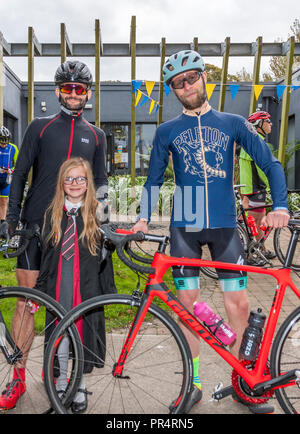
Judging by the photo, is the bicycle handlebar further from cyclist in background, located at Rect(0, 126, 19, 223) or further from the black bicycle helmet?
cyclist in background, located at Rect(0, 126, 19, 223)

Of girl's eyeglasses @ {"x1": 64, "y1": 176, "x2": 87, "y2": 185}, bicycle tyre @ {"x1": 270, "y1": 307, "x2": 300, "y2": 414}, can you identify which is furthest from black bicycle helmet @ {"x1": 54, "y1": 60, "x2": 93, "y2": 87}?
bicycle tyre @ {"x1": 270, "y1": 307, "x2": 300, "y2": 414}

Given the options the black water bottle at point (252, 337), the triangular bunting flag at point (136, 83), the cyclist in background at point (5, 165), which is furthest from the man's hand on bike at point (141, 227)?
the triangular bunting flag at point (136, 83)

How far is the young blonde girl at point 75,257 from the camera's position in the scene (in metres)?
2.59

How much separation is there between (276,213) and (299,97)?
42.9ft

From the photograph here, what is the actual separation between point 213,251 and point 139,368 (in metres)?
0.87

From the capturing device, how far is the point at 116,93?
16.0 m

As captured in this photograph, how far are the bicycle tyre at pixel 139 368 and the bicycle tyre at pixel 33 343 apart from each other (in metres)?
0.15

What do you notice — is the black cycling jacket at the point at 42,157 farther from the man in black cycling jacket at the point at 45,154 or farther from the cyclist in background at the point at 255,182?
the cyclist in background at the point at 255,182

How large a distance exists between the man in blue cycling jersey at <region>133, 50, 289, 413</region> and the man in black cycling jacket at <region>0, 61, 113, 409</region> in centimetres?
54

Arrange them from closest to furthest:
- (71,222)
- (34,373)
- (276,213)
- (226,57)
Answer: (276,213) → (71,222) → (34,373) → (226,57)

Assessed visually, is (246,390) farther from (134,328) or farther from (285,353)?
(134,328)
